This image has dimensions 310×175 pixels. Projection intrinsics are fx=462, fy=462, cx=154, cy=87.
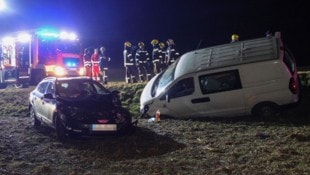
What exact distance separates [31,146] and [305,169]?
5.88 metres

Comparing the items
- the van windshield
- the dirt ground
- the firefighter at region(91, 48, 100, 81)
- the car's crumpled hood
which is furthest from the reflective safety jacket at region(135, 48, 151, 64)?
the car's crumpled hood

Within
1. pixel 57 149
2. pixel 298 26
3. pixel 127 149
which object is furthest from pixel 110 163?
pixel 298 26

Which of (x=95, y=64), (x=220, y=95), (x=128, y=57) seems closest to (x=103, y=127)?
(x=220, y=95)

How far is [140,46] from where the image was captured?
19484 mm

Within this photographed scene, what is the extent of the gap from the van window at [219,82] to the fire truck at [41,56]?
9.64 m

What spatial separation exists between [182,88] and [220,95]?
1088 mm

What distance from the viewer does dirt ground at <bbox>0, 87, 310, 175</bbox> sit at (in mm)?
7738

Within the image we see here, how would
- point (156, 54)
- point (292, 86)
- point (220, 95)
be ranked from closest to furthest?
point (292, 86) < point (220, 95) < point (156, 54)

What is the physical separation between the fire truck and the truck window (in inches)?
351

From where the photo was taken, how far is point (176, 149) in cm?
916

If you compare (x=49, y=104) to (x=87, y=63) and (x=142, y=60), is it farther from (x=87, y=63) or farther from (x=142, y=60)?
(x=87, y=63)

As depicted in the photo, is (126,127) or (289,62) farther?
(289,62)

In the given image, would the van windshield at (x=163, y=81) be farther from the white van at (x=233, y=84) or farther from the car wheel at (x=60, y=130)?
the car wheel at (x=60, y=130)

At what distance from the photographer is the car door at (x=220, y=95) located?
12136mm
